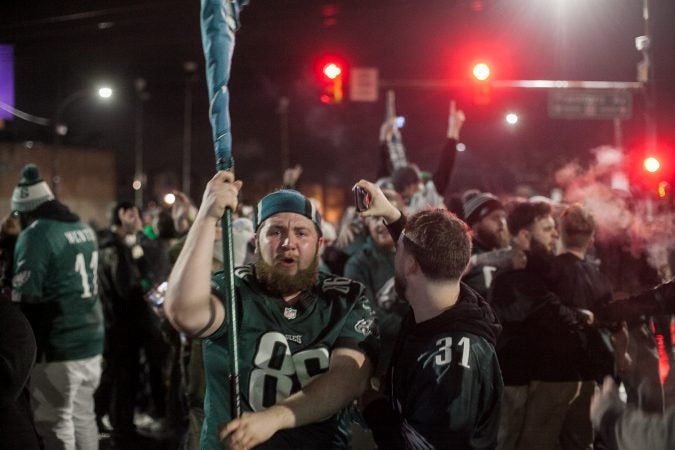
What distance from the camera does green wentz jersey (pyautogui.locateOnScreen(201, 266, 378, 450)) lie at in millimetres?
2900

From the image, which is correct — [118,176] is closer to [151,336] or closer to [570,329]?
[151,336]

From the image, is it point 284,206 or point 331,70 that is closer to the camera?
point 284,206

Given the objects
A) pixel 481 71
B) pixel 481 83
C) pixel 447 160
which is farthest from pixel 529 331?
pixel 481 83

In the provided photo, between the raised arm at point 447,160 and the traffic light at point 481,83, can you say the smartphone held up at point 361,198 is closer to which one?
the raised arm at point 447,160

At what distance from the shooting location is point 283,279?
3086mm

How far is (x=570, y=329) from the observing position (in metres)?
5.33

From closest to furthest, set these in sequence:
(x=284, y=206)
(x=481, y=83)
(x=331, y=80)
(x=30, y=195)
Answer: (x=284, y=206)
(x=30, y=195)
(x=331, y=80)
(x=481, y=83)

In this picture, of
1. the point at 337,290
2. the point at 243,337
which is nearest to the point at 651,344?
the point at 337,290

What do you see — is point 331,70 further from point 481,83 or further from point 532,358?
point 532,358

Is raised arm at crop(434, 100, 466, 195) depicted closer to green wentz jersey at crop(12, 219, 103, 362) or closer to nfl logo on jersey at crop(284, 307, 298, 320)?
green wentz jersey at crop(12, 219, 103, 362)

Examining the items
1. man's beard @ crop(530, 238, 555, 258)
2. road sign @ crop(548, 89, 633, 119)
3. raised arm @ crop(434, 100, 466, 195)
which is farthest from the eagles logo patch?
road sign @ crop(548, 89, 633, 119)

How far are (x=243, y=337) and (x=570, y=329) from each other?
3310 mm

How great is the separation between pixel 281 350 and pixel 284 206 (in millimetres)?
714

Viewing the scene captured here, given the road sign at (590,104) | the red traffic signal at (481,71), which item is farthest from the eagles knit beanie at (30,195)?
the road sign at (590,104)
